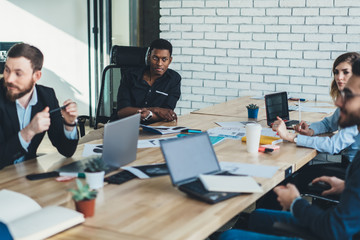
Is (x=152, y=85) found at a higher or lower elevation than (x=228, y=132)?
higher

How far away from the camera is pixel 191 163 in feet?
5.80

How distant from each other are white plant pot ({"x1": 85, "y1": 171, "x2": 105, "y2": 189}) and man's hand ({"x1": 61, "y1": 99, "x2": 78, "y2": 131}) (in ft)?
1.95

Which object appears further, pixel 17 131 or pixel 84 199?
pixel 17 131

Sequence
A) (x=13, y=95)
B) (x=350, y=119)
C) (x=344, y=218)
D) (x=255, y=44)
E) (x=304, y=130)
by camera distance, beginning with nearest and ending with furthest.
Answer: (x=344, y=218), (x=350, y=119), (x=13, y=95), (x=304, y=130), (x=255, y=44)

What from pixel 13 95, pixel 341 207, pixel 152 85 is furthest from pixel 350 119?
pixel 152 85

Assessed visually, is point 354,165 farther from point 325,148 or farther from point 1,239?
point 1,239

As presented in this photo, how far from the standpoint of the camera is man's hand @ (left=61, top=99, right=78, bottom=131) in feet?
7.40

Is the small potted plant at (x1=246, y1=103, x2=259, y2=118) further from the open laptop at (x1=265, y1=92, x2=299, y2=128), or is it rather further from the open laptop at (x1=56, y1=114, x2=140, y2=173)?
the open laptop at (x1=56, y1=114, x2=140, y2=173)

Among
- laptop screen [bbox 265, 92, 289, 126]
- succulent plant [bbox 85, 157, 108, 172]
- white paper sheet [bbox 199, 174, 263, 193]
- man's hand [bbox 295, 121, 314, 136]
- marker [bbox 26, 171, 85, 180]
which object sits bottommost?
marker [bbox 26, 171, 85, 180]

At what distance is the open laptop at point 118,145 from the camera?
189 cm

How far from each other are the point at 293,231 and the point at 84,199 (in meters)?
0.67

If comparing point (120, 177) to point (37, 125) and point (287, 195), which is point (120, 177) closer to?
point (37, 125)

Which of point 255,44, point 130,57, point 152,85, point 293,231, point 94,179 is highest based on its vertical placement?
point 255,44

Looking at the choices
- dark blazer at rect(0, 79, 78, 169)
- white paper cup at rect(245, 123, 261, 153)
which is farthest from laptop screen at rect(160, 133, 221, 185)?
dark blazer at rect(0, 79, 78, 169)
